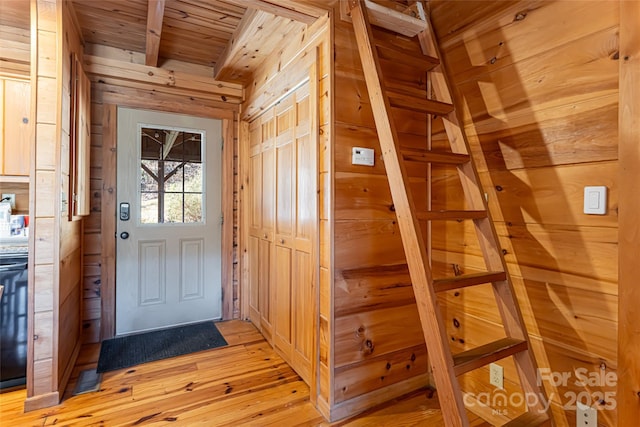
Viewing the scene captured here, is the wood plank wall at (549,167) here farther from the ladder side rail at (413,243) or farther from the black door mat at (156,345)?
the black door mat at (156,345)

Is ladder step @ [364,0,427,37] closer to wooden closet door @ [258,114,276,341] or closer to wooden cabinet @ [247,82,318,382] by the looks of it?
wooden cabinet @ [247,82,318,382]

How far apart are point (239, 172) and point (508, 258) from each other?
2.52 m

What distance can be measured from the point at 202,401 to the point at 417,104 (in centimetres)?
210

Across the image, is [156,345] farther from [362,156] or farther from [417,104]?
[417,104]

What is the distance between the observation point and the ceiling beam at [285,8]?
1.64m

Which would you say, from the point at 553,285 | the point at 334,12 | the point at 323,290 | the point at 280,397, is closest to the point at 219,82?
the point at 334,12

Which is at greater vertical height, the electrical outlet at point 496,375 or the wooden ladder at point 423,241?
the wooden ladder at point 423,241

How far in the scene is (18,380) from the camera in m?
2.01

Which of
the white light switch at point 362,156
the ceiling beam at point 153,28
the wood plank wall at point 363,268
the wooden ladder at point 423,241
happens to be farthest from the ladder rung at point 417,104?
the ceiling beam at point 153,28

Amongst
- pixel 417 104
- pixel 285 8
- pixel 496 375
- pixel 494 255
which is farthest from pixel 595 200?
pixel 285 8

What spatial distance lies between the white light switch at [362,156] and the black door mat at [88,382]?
218cm

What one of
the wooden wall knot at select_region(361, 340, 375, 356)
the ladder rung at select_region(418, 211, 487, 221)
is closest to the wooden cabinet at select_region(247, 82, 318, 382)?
the wooden wall knot at select_region(361, 340, 375, 356)

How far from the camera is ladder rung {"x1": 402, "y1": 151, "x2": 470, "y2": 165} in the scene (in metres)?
1.47

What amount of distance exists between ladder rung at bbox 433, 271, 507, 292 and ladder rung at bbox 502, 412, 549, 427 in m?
0.56
